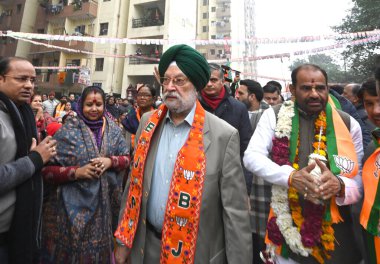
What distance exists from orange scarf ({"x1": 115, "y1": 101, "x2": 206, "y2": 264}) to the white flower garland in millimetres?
737

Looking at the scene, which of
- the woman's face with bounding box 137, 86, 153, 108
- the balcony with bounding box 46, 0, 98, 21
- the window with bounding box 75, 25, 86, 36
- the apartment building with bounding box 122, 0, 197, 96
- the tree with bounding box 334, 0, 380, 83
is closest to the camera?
the woman's face with bounding box 137, 86, 153, 108

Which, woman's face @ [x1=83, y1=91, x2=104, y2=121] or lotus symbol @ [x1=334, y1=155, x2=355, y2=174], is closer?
lotus symbol @ [x1=334, y1=155, x2=355, y2=174]

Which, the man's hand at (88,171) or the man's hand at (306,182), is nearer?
the man's hand at (306,182)

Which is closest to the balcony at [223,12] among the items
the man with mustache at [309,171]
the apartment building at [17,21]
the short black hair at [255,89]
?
the apartment building at [17,21]

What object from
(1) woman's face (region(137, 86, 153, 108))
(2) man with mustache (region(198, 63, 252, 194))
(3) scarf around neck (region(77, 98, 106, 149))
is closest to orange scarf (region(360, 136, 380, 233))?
(2) man with mustache (region(198, 63, 252, 194))

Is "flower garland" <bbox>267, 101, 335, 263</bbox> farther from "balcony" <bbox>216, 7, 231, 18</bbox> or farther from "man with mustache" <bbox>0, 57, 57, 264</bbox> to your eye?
"balcony" <bbox>216, 7, 231, 18</bbox>

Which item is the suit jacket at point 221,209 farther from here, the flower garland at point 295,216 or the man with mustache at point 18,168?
the man with mustache at point 18,168

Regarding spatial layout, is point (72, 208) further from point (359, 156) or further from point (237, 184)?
point (359, 156)

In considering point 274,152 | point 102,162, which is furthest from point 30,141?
point 274,152

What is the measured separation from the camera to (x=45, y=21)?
25.2 meters

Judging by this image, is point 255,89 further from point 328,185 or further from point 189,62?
point 328,185

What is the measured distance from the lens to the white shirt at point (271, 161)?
181 cm

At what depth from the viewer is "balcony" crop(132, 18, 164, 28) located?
2227cm

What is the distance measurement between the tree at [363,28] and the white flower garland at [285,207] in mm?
19073
